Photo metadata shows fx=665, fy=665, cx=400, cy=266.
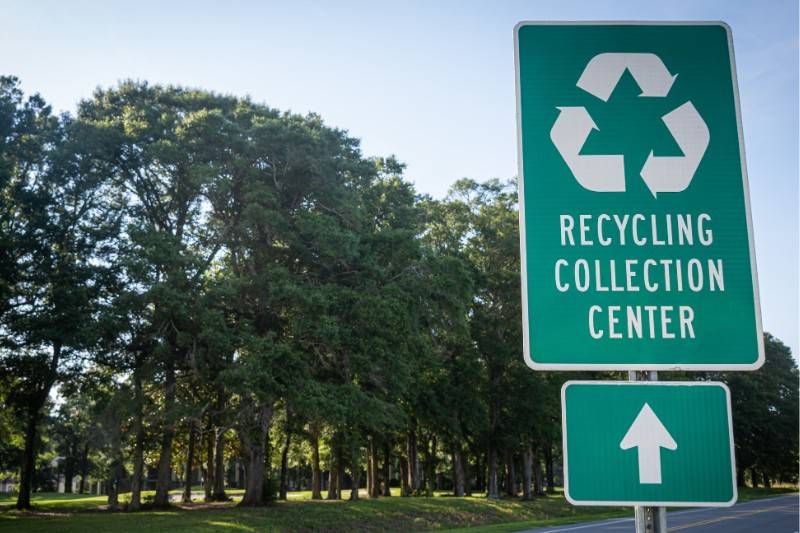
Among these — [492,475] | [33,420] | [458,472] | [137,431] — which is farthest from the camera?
[458,472]

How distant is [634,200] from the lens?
8.68ft

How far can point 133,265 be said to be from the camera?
2323cm

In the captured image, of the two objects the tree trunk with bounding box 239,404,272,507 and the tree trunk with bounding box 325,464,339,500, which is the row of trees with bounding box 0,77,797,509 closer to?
the tree trunk with bounding box 239,404,272,507

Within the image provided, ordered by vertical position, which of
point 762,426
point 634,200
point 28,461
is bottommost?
point 28,461

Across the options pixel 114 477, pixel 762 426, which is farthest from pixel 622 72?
pixel 762 426

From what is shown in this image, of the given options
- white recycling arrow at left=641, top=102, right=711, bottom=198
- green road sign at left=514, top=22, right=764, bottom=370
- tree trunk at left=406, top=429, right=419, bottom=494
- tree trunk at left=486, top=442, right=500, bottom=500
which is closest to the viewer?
green road sign at left=514, top=22, right=764, bottom=370

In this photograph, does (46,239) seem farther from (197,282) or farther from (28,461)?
(28,461)

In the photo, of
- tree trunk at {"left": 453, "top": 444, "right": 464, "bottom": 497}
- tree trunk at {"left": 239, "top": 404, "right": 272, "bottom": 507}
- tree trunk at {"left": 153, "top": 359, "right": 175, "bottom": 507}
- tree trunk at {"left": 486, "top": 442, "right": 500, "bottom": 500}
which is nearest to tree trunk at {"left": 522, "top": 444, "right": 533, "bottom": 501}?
tree trunk at {"left": 486, "top": 442, "right": 500, "bottom": 500}

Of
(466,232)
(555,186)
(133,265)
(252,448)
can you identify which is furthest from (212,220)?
(555,186)

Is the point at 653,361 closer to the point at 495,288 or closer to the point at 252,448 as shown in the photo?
the point at 252,448

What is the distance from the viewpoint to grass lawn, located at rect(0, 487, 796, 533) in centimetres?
2211

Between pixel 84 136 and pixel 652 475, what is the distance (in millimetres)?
29269

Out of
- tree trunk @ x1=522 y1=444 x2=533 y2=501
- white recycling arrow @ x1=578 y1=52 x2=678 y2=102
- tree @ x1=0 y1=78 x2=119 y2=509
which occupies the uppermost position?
tree @ x1=0 y1=78 x2=119 y2=509

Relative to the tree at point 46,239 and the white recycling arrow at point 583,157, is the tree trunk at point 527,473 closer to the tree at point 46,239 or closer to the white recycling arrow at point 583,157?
the tree at point 46,239
